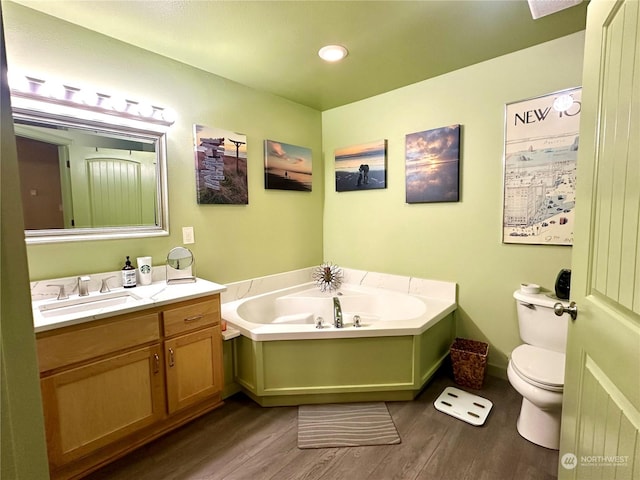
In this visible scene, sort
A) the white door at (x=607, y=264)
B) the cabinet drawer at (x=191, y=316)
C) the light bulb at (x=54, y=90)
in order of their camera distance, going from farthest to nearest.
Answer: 1. the cabinet drawer at (x=191, y=316)
2. the light bulb at (x=54, y=90)
3. the white door at (x=607, y=264)

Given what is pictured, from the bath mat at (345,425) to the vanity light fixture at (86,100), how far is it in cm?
216

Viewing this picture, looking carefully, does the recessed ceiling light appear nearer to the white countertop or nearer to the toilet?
the white countertop

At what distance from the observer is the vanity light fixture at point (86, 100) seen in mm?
1605

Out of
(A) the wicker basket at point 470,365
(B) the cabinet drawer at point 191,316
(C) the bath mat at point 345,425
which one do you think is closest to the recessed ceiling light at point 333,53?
(B) the cabinet drawer at point 191,316

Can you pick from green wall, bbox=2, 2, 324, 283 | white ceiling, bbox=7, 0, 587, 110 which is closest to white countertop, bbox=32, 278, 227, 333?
green wall, bbox=2, 2, 324, 283

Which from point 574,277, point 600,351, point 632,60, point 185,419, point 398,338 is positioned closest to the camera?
point 632,60

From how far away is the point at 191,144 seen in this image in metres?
2.28

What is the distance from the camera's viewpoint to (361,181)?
9.91 ft

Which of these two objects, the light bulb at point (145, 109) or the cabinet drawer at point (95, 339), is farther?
the light bulb at point (145, 109)

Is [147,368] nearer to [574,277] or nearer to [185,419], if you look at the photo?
[185,419]

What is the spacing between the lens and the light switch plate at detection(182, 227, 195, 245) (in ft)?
7.48

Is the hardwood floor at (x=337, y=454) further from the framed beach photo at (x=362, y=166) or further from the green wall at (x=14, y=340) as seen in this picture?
the framed beach photo at (x=362, y=166)

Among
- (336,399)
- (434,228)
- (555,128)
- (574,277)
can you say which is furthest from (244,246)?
(555,128)

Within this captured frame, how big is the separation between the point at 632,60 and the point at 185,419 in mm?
2532
